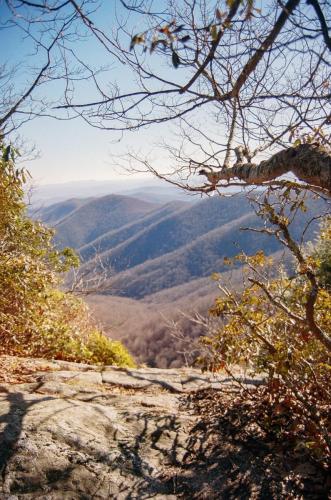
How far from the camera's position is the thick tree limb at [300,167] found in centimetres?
250

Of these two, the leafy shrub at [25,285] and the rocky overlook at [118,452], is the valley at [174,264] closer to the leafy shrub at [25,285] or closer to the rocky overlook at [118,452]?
the leafy shrub at [25,285]

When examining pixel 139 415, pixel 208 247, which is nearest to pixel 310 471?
pixel 139 415

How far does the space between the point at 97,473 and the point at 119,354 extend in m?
6.71

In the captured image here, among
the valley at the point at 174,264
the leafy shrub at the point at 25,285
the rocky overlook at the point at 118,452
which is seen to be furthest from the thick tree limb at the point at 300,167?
the valley at the point at 174,264

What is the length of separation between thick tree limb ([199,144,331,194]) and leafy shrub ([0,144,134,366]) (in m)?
3.35

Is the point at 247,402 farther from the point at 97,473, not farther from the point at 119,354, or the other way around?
the point at 119,354

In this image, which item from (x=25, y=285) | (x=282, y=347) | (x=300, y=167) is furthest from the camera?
(x=25, y=285)

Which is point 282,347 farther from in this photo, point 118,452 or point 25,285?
point 25,285

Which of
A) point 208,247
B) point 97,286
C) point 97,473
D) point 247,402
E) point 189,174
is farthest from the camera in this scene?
point 208,247

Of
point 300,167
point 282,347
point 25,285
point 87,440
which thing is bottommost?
point 87,440

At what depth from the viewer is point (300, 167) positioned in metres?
2.74

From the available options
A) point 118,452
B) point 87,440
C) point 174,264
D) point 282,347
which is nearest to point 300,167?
point 282,347

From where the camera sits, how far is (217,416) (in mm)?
4500

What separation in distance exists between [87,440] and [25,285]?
7.95ft
